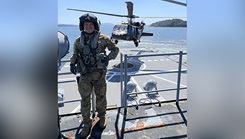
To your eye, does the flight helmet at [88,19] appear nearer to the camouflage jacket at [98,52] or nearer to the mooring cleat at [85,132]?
the camouflage jacket at [98,52]

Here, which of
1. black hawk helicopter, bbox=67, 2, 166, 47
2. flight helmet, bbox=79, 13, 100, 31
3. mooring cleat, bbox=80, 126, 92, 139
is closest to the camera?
flight helmet, bbox=79, 13, 100, 31

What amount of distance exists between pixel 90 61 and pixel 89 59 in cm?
2

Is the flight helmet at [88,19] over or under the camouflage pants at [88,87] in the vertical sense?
over

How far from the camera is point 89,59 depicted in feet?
6.95

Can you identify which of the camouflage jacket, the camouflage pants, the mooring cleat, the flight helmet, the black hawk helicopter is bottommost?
the mooring cleat

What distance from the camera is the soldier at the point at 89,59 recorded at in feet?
6.84

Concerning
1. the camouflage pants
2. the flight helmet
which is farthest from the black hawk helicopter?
the flight helmet

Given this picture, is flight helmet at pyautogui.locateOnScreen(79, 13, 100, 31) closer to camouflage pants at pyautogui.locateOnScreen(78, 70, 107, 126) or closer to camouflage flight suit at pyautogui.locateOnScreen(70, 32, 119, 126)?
camouflage flight suit at pyautogui.locateOnScreen(70, 32, 119, 126)

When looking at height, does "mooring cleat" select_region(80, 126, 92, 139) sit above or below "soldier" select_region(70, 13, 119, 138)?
below

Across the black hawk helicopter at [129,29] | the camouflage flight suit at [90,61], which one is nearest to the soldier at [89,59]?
the camouflage flight suit at [90,61]

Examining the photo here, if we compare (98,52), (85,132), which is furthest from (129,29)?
(85,132)

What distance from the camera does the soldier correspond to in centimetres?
209
